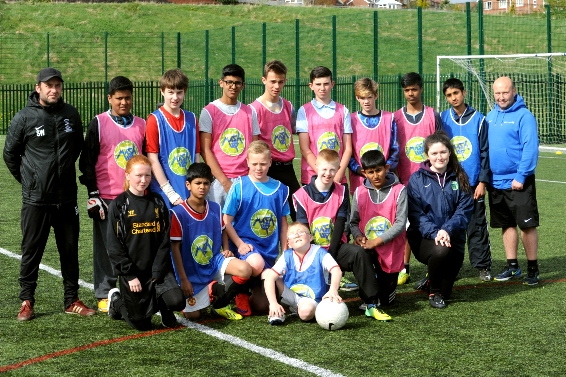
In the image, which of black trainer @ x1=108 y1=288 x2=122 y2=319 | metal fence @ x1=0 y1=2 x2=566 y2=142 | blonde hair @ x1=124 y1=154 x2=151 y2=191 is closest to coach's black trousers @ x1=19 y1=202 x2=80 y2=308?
black trainer @ x1=108 y1=288 x2=122 y2=319

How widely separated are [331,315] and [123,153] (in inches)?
80.2

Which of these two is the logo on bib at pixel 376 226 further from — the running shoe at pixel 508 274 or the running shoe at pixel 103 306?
the running shoe at pixel 103 306

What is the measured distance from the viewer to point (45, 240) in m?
6.73

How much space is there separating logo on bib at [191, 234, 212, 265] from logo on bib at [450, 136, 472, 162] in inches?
96.1

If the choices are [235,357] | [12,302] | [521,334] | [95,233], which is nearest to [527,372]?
[521,334]

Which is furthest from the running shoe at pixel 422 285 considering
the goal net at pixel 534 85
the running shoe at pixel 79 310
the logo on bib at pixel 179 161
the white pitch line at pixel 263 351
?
the goal net at pixel 534 85

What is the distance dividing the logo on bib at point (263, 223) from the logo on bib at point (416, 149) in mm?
1534

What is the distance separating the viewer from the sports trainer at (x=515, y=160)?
7676mm

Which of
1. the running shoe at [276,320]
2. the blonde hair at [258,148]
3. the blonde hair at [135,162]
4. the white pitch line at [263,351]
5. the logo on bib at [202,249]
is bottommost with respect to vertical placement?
the white pitch line at [263,351]

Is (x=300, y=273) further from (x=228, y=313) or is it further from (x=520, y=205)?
(x=520, y=205)

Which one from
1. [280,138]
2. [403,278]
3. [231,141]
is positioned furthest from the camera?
[403,278]

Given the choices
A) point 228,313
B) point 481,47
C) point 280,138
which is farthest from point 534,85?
point 228,313

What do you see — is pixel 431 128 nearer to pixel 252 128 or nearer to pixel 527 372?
pixel 252 128

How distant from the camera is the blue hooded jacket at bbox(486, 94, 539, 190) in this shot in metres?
7.66
